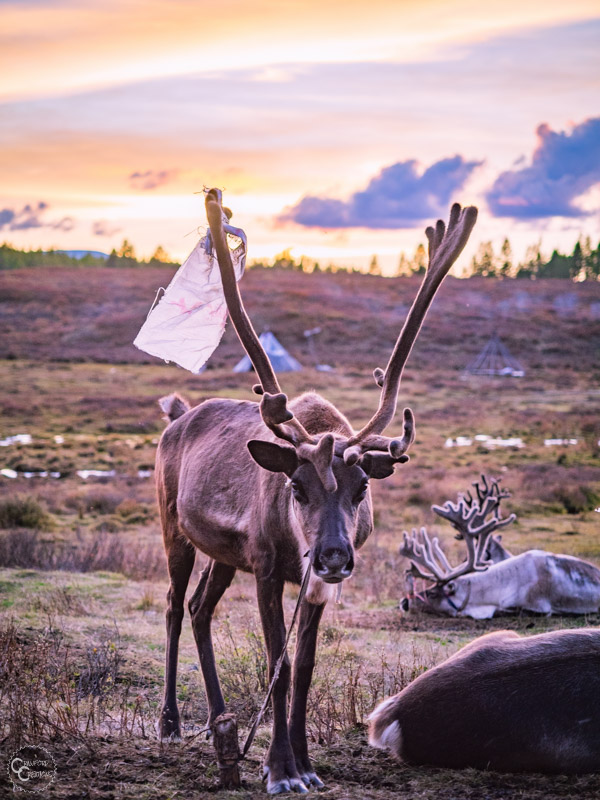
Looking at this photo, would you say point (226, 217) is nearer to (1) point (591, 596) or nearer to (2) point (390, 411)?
(2) point (390, 411)

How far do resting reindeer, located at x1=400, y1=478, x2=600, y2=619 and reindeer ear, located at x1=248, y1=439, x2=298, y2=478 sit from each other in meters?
5.94

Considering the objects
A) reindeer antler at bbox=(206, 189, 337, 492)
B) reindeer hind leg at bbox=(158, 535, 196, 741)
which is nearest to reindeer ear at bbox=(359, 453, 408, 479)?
reindeer antler at bbox=(206, 189, 337, 492)

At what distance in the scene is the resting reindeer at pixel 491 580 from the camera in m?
10.5

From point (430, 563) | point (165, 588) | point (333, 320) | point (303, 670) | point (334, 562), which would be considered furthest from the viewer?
point (333, 320)

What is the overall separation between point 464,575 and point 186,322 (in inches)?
224

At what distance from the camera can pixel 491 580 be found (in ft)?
35.8

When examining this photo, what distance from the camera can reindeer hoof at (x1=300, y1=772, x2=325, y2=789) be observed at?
527 centimetres

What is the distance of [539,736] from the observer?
5098mm

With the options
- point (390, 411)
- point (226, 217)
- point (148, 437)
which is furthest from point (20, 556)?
point (148, 437)

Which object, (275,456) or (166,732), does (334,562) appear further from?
(166,732)

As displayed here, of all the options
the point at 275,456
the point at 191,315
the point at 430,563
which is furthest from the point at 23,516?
the point at 275,456

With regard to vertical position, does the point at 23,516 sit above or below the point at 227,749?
below

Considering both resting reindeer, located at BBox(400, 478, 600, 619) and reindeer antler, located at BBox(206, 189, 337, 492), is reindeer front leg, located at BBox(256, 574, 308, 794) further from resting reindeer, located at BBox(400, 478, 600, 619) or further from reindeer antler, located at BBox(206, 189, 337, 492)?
resting reindeer, located at BBox(400, 478, 600, 619)

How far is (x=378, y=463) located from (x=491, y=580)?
629 centimetres
